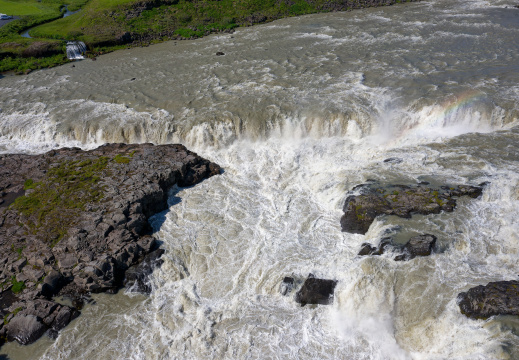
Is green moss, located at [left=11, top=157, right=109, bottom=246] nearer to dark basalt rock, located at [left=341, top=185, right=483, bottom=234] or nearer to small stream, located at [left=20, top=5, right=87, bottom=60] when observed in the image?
dark basalt rock, located at [left=341, top=185, right=483, bottom=234]

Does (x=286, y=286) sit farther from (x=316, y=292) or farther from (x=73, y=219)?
(x=73, y=219)

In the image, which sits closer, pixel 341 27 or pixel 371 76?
pixel 371 76

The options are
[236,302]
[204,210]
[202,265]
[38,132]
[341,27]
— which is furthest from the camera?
[341,27]

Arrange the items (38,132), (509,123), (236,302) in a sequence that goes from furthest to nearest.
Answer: (38,132) → (509,123) → (236,302)

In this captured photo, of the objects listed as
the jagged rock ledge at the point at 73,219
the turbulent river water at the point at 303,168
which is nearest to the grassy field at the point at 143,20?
the turbulent river water at the point at 303,168

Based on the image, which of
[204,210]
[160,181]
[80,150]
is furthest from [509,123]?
[80,150]

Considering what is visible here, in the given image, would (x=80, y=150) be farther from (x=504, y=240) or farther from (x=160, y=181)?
(x=504, y=240)

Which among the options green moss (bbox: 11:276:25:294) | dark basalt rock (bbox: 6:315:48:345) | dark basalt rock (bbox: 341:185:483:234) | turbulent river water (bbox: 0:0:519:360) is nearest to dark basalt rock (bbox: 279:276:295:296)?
turbulent river water (bbox: 0:0:519:360)
